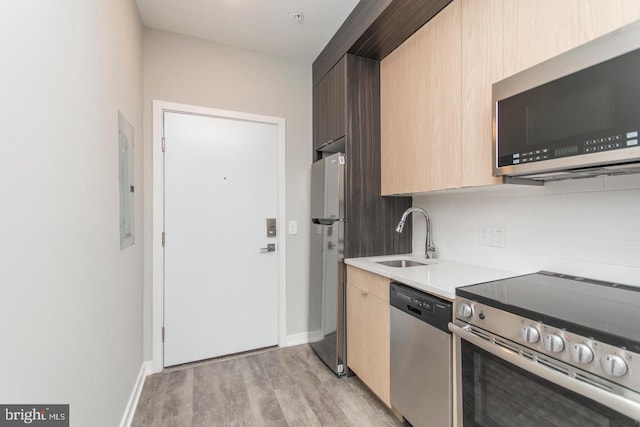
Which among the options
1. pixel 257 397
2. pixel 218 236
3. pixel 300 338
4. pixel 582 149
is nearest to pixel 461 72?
pixel 582 149

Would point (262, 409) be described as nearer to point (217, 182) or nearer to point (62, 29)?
point (217, 182)

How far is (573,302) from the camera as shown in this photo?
1.03m

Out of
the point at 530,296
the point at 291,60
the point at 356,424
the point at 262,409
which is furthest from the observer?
the point at 291,60

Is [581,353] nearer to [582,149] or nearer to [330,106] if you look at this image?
[582,149]

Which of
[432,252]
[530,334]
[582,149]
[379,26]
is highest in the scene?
[379,26]

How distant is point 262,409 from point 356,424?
1.97 feet

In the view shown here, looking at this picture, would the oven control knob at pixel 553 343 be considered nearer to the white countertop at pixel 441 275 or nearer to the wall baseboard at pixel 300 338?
the white countertop at pixel 441 275

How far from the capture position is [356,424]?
1668 mm

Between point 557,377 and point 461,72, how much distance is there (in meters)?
1.43

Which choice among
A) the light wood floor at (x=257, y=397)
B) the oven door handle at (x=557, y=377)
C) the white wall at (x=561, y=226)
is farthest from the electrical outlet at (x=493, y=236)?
the light wood floor at (x=257, y=397)

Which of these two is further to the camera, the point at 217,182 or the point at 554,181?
the point at 217,182

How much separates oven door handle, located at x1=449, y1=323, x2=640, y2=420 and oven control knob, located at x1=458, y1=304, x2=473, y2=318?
5 centimetres

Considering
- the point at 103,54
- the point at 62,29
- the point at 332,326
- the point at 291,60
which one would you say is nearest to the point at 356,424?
the point at 332,326

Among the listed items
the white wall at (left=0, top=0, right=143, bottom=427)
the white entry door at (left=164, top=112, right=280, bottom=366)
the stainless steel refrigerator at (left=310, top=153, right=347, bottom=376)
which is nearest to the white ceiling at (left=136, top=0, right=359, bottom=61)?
the white wall at (left=0, top=0, right=143, bottom=427)
